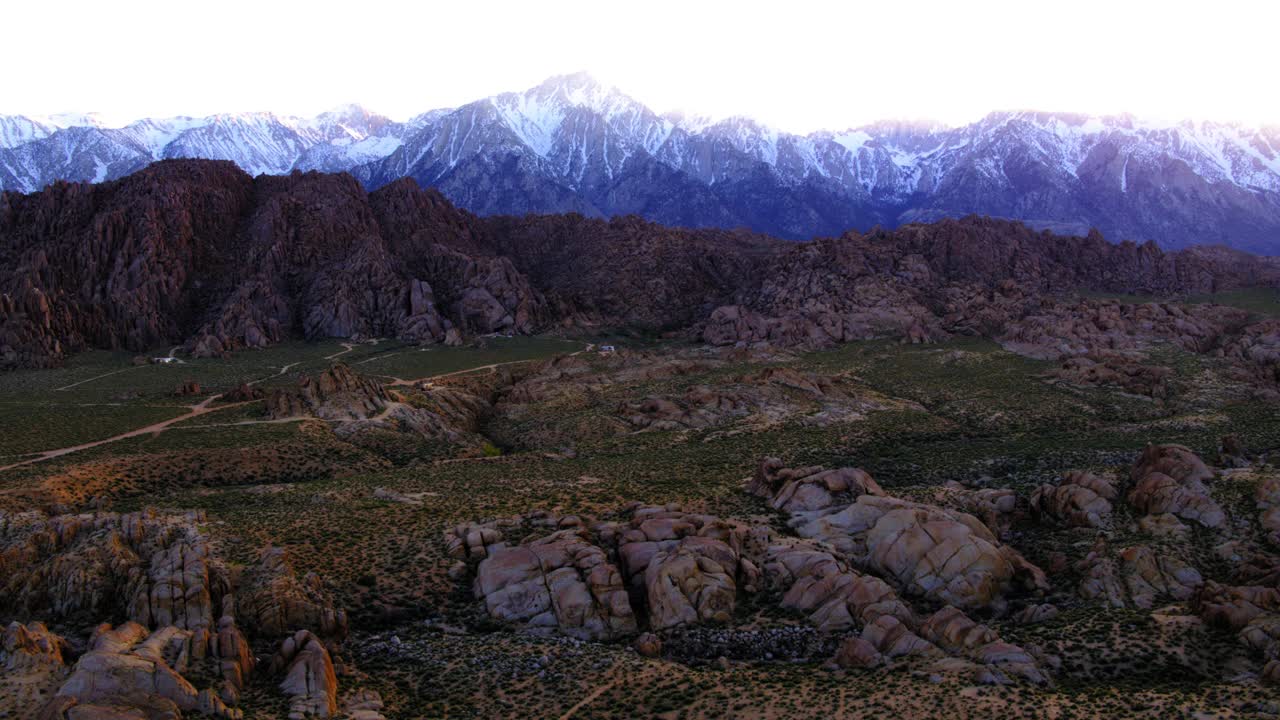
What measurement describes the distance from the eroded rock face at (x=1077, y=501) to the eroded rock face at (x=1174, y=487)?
1574mm

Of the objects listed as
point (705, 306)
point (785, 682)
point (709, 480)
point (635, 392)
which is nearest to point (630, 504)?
point (709, 480)

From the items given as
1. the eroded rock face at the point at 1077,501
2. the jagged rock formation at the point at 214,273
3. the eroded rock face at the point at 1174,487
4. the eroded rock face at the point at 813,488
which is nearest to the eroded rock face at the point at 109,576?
the eroded rock face at the point at 813,488

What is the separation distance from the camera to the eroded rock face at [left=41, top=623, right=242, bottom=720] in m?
19.6

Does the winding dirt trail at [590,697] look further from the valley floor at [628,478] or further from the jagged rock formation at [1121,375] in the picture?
the jagged rock formation at [1121,375]

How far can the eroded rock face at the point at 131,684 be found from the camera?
19.6 meters

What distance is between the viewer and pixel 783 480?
151 feet

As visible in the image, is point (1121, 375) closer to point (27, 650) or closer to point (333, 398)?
point (333, 398)

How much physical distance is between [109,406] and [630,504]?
59.3 m

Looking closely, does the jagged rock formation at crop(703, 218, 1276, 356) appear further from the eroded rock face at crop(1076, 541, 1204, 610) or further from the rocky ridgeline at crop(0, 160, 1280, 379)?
the eroded rock face at crop(1076, 541, 1204, 610)

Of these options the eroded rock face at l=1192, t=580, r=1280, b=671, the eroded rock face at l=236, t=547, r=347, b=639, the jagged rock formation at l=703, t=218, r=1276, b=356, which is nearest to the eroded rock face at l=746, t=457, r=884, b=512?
the eroded rock face at l=1192, t=580, r=1280, b=671

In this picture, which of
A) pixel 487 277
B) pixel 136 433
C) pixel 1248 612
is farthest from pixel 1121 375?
pixel 487 277

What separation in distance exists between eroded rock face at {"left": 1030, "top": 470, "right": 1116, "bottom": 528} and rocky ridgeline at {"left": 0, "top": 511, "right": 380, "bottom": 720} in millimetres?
34708

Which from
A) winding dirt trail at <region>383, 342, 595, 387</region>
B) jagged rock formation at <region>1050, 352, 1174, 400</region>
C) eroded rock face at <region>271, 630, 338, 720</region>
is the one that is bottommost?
winding dirt trail at <region>383, 342, 595, 387</region>

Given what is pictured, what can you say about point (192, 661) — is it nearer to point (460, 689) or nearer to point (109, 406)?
point (460, 689)
